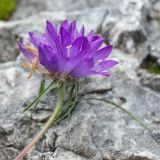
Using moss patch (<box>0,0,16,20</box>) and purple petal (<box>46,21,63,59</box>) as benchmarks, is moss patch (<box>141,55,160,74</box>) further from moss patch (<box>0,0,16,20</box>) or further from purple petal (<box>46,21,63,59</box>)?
moss patch (<box>0,0,16,20</box>)

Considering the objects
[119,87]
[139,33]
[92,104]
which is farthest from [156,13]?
[92,104]

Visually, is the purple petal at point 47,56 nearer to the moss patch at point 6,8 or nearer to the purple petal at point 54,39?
the purple petal at point 54,39

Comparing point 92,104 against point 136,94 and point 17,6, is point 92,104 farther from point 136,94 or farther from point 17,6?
point 17,6

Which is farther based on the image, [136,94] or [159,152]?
[136,94]

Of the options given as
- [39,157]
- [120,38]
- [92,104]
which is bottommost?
[39,157]

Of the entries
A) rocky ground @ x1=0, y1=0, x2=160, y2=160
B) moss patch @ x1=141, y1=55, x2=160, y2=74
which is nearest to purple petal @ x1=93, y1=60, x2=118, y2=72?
rocky ground @ x1=0, y1=0, x2=160, y2=160
